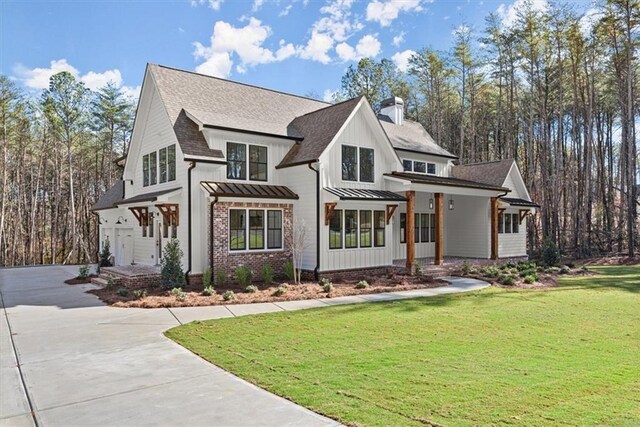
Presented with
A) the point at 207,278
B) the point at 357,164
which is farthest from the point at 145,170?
the point at 357,164

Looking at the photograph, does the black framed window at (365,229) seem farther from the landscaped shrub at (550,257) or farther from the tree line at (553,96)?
the tree line at (553,96)

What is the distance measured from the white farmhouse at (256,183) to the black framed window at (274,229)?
1.4 inches

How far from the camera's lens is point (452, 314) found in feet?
28.9

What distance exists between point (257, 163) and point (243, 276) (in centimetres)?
437

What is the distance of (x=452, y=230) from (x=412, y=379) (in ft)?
55.5

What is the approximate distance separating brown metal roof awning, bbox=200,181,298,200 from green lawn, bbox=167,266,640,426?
→ 540 centimetres

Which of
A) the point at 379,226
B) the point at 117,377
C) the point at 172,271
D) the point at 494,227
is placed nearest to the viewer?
the point at 117,377

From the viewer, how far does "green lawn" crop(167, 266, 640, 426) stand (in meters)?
4.00

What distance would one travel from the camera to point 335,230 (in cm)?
1444

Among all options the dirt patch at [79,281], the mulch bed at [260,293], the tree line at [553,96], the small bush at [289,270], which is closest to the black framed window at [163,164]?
the mulch bed at [260,293]

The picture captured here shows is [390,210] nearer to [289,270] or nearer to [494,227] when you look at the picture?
[289,270]

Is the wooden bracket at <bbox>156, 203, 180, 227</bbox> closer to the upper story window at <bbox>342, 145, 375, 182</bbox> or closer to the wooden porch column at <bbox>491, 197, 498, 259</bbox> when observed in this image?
the upper story window at <bbox>342, 145, 375, 182</bbox>

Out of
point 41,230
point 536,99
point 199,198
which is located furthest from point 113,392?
point 41,230

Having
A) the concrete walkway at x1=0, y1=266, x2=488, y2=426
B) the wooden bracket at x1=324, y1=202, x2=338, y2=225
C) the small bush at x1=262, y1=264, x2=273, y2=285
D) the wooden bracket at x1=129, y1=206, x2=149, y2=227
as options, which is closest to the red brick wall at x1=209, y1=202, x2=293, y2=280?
the small bush at x1=262, y1=264, x2=273, y2=285
